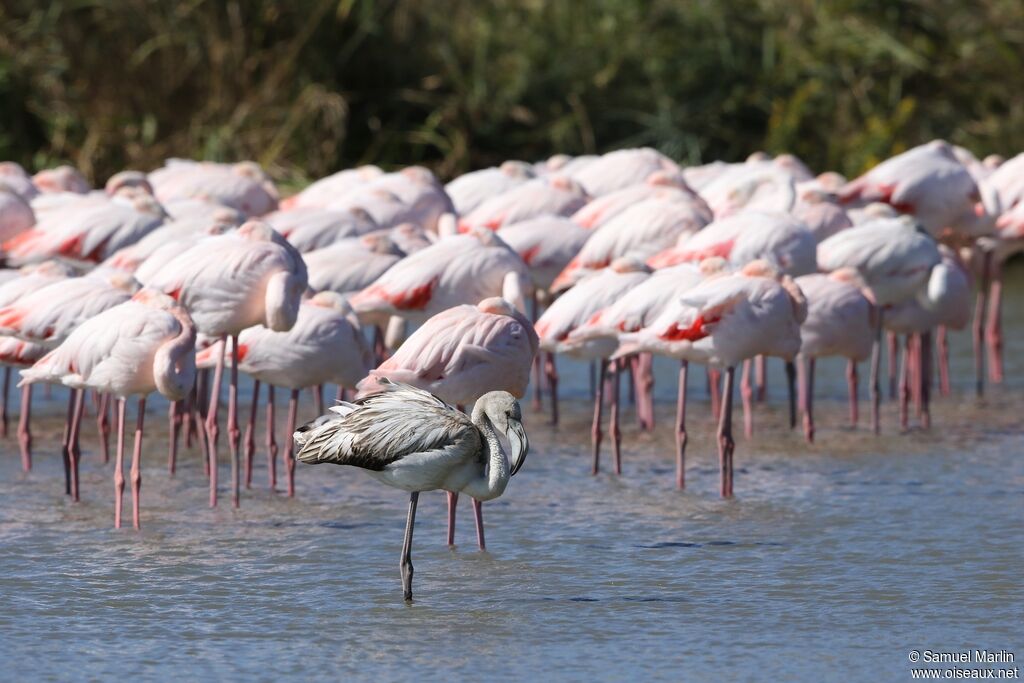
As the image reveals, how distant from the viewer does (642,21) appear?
1769 cm

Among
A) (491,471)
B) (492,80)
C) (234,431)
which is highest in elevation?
(492,80)

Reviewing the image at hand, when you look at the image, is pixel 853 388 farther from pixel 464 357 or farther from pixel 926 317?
pixel 464 357

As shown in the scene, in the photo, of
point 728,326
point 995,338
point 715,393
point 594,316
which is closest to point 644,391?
point 715,393

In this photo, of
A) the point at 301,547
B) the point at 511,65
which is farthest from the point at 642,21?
the point at 301,547

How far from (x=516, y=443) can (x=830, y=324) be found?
11.9 feet

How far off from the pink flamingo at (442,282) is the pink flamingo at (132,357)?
1521 mm

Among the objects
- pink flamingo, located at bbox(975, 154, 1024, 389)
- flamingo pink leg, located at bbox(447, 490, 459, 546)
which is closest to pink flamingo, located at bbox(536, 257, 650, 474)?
flamingo pink leg, located at bbox(447, 490, 459, 546)

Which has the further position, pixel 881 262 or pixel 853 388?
pixel 853 388

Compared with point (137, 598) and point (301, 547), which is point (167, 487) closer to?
point (301, 547)

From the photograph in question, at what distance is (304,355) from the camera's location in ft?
25.4

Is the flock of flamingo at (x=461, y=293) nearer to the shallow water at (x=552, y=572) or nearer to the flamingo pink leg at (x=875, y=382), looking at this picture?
the flamingo pink leg at (x=875, y=382)

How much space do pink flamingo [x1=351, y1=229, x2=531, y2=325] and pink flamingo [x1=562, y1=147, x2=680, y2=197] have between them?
129 inches

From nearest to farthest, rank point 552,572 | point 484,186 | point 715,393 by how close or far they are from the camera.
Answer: point 552,572 → point 715,393 → point 484,186

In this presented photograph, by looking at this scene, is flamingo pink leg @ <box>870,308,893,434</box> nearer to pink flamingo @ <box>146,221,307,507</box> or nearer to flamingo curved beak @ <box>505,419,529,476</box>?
pink flamingo @ <box>146,221,307,507</box>
